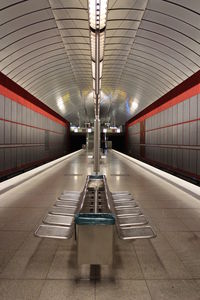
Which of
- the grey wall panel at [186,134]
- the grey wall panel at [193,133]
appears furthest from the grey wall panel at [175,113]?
the grey wall panel at [193,133]

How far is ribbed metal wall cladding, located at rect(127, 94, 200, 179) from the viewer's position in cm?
1245

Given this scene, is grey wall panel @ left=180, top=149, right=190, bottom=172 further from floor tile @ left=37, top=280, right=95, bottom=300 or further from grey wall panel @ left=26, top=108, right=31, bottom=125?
floor tile @ left=37, top=280, right=95, bottom=300

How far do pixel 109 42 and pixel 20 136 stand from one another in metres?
7.28

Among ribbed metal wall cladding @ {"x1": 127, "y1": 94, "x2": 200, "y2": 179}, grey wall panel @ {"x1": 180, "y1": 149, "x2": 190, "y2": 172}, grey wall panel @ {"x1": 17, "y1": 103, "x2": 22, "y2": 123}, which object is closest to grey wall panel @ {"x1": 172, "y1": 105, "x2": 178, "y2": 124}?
ribbed metal wall cladding @ {"x1": 127, "y1": 94, "x2": 200, "y2": 179}

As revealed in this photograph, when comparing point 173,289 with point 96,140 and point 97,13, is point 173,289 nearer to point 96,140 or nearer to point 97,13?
point 96,140

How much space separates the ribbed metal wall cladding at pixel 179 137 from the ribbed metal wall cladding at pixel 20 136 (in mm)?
8979

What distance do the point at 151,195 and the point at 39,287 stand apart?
502 centimetres

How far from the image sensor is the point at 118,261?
326 centimetres

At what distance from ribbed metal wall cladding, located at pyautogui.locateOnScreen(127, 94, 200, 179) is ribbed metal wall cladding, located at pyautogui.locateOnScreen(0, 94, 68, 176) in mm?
8979

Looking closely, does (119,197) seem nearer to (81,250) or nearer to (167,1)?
(81,250)

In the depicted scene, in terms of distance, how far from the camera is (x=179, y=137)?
15.0m

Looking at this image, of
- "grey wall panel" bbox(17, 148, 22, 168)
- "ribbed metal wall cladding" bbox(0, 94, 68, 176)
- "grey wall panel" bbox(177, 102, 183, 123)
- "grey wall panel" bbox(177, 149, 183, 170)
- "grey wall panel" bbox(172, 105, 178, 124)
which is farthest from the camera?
"grey wall panel" bbox(172, 105, 178, 124)

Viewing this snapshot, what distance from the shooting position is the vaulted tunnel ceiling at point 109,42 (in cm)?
920

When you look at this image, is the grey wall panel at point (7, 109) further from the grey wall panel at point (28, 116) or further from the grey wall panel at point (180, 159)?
the grey wall panel at point (180, 159)
